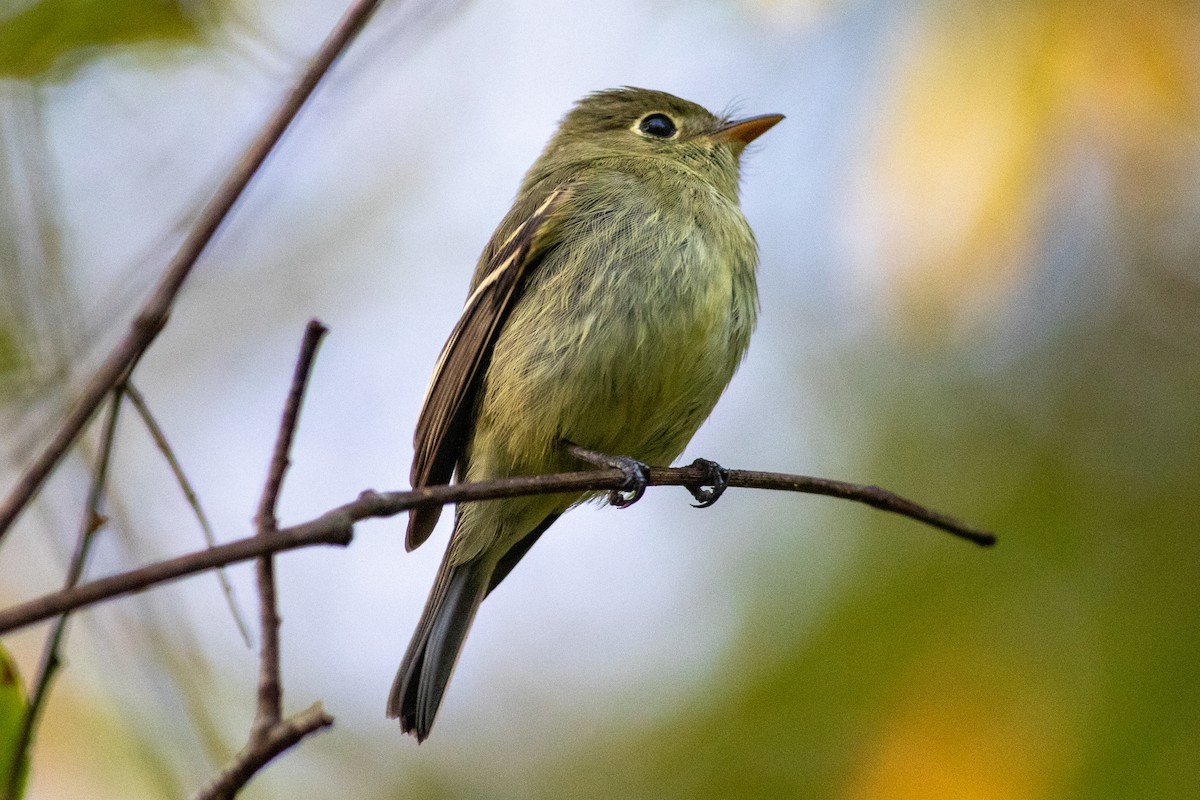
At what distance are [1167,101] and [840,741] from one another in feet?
9.02

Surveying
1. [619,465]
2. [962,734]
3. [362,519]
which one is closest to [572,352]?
[619,465]

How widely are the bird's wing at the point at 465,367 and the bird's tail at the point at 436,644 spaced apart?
0.95 feet

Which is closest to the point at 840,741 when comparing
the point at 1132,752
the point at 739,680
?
the point at 739,680

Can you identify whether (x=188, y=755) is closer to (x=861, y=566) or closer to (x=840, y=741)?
(x=840, y=741)

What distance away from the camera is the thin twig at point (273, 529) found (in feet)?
5.08

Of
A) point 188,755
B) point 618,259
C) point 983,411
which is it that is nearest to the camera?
point 188,755

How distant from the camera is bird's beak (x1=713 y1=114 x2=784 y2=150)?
4.56 metres

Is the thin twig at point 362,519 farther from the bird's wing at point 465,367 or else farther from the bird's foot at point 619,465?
the bird's wing at point 465,367

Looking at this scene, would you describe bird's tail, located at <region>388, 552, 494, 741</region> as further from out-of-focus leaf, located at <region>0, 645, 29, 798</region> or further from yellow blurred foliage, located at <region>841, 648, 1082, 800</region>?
out-of-focus leaf, located at <region>0, 645, 29, 798</region>

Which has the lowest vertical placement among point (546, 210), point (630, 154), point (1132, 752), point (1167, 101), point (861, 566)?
point (861, 566)

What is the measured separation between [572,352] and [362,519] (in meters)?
1.98

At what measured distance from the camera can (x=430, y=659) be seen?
3.71 metres

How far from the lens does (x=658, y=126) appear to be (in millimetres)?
4801

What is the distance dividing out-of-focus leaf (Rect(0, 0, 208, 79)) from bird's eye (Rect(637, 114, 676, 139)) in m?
2.19
